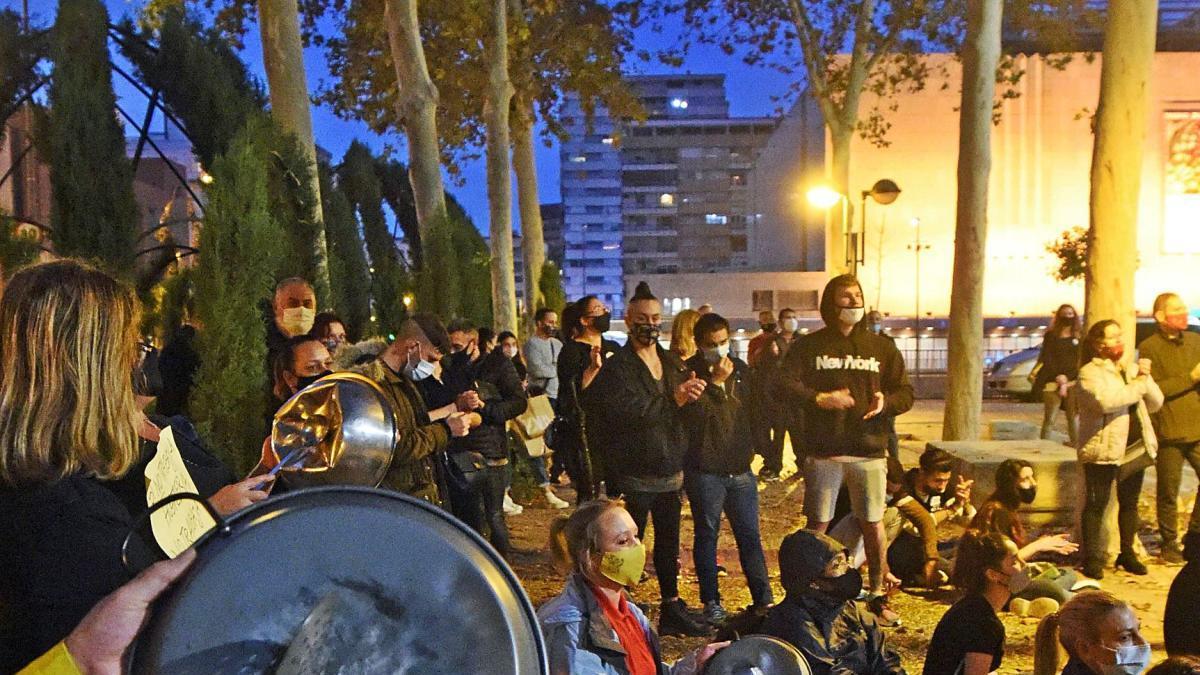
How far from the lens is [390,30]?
47.8 ft

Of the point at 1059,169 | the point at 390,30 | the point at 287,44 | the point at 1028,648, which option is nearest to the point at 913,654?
the point at 1028,648

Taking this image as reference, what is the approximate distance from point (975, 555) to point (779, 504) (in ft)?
21.5

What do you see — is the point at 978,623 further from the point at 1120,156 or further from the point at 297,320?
the point at 1120,156

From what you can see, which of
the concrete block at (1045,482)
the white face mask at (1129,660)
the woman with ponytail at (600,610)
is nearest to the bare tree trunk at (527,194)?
the concrete block at (1045,482)

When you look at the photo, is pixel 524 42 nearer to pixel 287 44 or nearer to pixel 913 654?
pixel 287 44

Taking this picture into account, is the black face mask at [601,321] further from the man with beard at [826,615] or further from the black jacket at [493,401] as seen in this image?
the man with beard at [826,615]

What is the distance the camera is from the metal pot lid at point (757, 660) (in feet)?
8.47

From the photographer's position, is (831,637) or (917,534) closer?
(831,637)

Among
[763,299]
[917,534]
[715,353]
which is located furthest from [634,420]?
[763,299]

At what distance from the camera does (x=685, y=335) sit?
7094mm

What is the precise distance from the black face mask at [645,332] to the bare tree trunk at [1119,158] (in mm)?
4247

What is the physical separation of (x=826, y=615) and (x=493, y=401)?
11.6 ft

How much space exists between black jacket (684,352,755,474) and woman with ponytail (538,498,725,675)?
2.56m

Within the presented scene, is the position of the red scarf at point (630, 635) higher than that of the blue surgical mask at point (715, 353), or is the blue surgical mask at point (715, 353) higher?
the blue surgical mask at point (715, 353)
